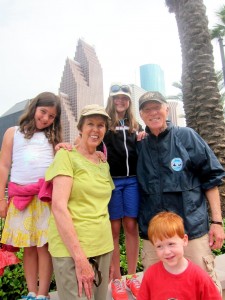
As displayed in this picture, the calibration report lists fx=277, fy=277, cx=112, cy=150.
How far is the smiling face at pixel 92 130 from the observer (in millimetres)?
2193

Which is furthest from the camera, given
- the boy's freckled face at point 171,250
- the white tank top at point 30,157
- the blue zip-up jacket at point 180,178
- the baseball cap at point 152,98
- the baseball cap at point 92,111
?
the white tank top at point 30,157

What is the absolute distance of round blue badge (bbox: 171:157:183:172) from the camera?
2324 millimetres

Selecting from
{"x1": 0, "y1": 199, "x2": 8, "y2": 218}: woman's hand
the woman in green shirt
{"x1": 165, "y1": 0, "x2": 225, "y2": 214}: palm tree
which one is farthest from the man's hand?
{"x1": 165, "y1": 0, "x2": 225, "y2": 214}: palm tree

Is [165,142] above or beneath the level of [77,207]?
above

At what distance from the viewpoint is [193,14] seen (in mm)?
5828

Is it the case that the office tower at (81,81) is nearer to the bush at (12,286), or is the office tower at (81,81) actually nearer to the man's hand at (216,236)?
the bush at (12,286)

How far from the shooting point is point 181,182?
2.29 meters

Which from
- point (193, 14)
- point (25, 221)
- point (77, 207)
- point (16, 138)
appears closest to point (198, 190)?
point (77, 207)

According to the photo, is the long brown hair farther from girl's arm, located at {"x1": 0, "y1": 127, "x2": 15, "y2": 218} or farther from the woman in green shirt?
the woman in green shirt

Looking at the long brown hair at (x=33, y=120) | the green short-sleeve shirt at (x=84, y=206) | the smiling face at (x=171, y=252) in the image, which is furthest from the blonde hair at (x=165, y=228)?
the long brown hair at (x=33, y=120)

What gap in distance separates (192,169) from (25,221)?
1580 millimetres

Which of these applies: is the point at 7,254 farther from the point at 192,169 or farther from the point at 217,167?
the point at 217,167

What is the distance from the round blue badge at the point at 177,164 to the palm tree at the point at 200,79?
3.27 metres

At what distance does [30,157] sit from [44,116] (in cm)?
43
